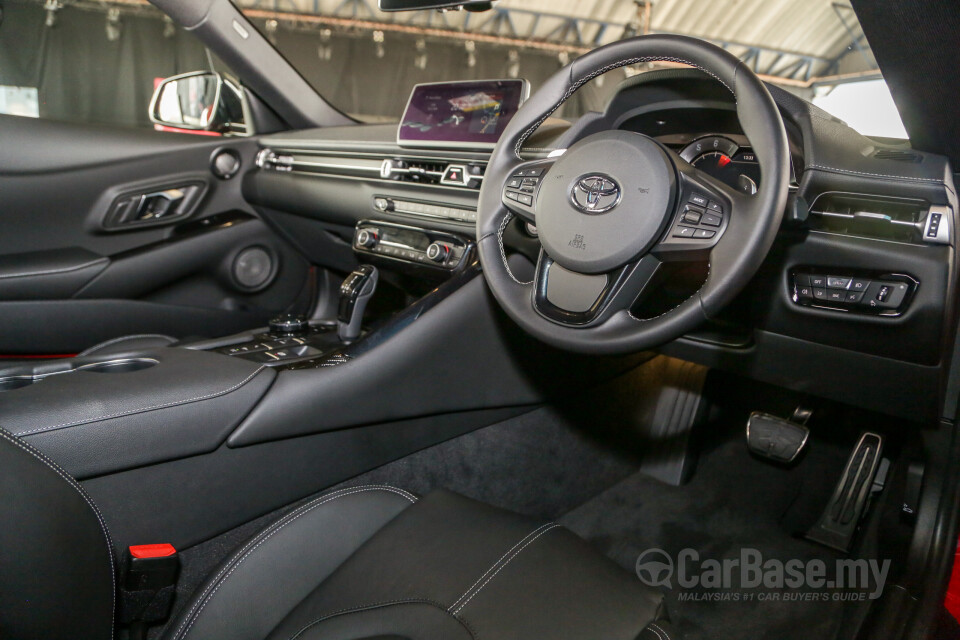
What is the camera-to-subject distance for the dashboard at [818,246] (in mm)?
981

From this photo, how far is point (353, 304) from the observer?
1.67m

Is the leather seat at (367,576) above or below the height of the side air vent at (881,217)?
below

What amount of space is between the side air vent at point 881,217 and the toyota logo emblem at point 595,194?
0.33 meters

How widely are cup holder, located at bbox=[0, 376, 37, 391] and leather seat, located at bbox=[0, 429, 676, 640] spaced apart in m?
0.53

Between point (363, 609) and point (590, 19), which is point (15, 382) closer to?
point (363, 609)

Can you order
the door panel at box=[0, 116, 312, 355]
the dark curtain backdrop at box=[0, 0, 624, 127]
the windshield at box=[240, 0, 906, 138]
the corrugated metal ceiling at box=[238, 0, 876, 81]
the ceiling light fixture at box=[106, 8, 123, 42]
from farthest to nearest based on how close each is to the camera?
the windshield at box=[240, 0, 906, 138] → the ceiling light fixture at box=[106, 8, 123, 42] → the corrugated metal ceiling at box=[238, 0, 876, 81] → the dark curtain backdrop at box=[0, 0, 624, 127] → the door panel at box=[0, 116, 312, 355]

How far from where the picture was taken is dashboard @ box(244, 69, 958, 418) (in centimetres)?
98

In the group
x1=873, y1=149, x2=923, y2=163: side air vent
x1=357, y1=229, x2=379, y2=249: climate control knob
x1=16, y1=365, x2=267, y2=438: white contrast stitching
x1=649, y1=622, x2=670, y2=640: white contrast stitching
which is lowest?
x1=649, y1=622, x2=670, y2=640: white contrast stitching

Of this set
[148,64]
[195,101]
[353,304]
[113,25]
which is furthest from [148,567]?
[148,64]

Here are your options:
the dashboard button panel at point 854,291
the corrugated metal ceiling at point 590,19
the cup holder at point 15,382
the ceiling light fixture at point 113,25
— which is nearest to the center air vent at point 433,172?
the dashboard button panel at point 854,291

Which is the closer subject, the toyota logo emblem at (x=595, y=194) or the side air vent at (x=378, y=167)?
the toyota logo emblem at (x=595, y=194)

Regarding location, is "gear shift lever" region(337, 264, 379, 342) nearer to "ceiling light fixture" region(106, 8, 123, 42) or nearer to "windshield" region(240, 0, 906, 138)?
"windshield" region(240, 0, 906, 138)

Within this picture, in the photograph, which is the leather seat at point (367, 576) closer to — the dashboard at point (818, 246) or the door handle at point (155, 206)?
the dashboard at point (818, 246)

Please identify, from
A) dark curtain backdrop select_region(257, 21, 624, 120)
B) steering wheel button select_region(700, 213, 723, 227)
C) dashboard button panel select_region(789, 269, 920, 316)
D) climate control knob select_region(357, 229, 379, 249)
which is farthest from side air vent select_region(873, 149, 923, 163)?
dark curtain backdrop select_region(257, 21, 624, 120)
